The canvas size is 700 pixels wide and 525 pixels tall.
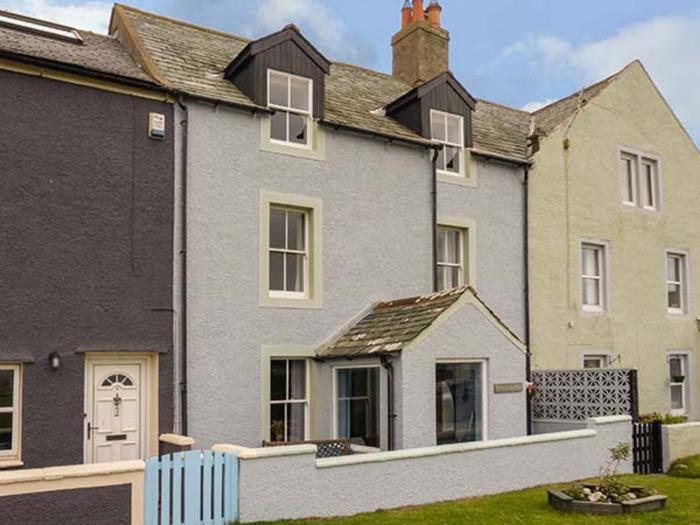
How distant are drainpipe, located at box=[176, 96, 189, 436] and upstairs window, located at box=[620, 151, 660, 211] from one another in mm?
12703

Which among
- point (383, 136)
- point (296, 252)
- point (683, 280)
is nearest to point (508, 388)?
point (296, 252)

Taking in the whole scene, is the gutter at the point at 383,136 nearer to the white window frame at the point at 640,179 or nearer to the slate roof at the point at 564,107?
the slate roof at the point at 564,107

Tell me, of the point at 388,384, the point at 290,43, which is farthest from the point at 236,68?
the point at 388,384

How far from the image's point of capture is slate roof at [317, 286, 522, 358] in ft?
46.8

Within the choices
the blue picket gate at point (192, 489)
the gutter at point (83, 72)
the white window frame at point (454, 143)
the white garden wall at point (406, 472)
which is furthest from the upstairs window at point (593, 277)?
the blue picket gate at point (192, 489)

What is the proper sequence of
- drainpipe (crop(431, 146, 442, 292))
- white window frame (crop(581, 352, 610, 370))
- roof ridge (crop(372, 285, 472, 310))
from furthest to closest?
white window frame (crop(581, 352, 610, 370))
drainpipe (crop(431, 146, 442, 292))
roof ridge (crop(372, 285, 472, 310))

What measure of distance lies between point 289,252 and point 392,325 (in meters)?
2.56

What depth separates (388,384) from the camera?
1403cm

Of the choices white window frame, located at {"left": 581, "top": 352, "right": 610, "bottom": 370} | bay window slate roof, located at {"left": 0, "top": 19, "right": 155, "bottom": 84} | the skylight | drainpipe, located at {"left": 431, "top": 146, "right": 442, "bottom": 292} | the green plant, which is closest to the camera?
bay window slate roof, located at {"left": 0, "top": 19, "right": 155, "bottom": 84}

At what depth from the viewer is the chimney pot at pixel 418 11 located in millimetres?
22341

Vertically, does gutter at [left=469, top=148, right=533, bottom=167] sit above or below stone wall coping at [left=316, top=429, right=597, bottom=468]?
above

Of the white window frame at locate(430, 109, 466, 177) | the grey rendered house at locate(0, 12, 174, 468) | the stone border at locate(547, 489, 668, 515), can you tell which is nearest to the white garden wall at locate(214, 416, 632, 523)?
the stone border at locate(547, 489, 668, 515)

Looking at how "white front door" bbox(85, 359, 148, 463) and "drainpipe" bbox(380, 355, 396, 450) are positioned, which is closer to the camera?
"white front door" bbox(85, 359, 148, 463)

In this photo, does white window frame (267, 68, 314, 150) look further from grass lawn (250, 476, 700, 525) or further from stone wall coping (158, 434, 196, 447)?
grass lawn (250, 476, 700, 525)
